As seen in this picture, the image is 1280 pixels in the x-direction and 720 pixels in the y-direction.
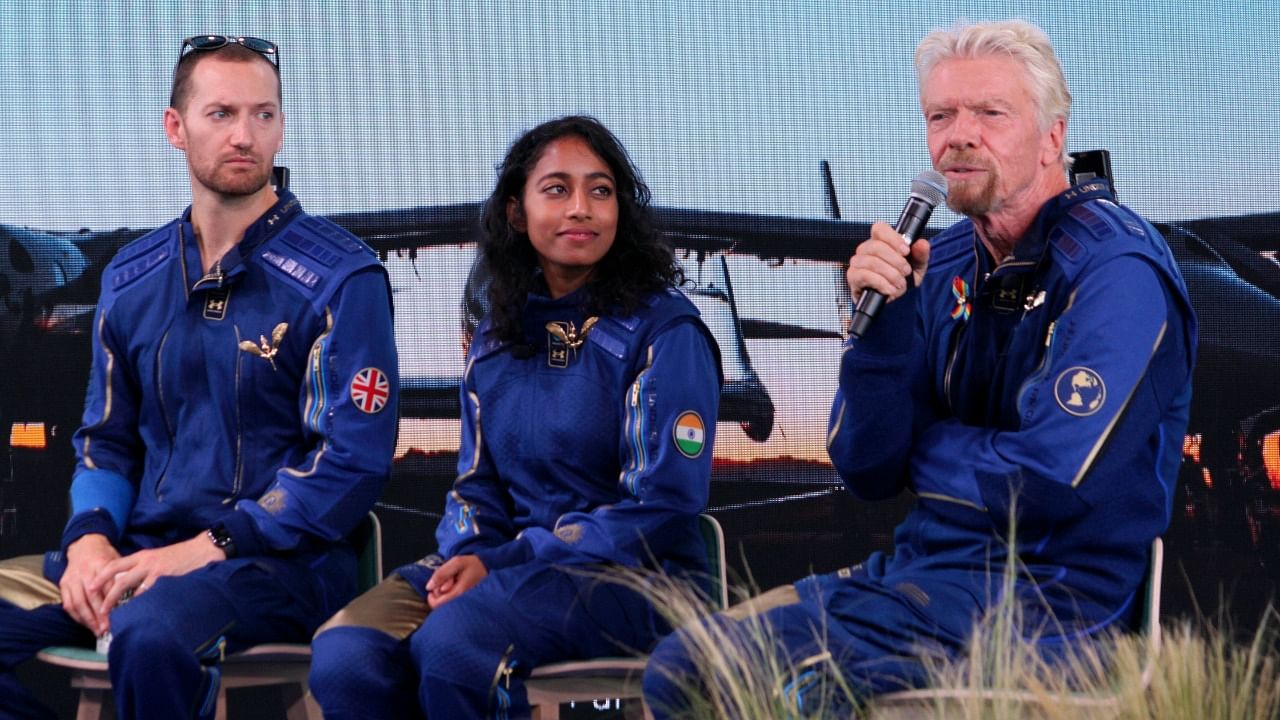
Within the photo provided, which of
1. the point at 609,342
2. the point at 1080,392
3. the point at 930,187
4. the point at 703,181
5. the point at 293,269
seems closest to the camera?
the point at 1080,392

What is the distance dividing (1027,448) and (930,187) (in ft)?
1.26

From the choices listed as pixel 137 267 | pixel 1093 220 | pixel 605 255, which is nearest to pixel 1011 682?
pixel 1093 220

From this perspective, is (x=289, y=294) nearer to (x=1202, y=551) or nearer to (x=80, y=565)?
(x=80, y=565)

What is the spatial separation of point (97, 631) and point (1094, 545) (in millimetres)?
1555

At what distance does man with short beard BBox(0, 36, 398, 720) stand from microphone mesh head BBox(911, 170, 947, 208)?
3.34 ft

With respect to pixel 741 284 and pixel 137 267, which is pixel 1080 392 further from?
pixel 741 284

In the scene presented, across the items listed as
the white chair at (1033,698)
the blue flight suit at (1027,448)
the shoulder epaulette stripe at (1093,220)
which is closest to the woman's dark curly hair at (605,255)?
the blue flight suit at (1027,448)

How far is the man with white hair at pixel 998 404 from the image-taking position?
72.6 inches

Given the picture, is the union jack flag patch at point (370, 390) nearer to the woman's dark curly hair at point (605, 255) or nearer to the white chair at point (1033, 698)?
the woman's dark curly hair at point (605, 255)

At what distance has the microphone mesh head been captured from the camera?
1.95 meters

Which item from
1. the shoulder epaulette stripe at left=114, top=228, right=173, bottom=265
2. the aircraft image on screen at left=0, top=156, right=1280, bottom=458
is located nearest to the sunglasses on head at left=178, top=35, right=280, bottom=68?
the shoulder epaulette stripe at left=114, top=228, right=173, bottom=265

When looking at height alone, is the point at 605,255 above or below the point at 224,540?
above

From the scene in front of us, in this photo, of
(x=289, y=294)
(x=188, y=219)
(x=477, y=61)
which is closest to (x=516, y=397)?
(x=289, y=294)

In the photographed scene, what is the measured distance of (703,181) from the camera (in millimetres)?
3617
